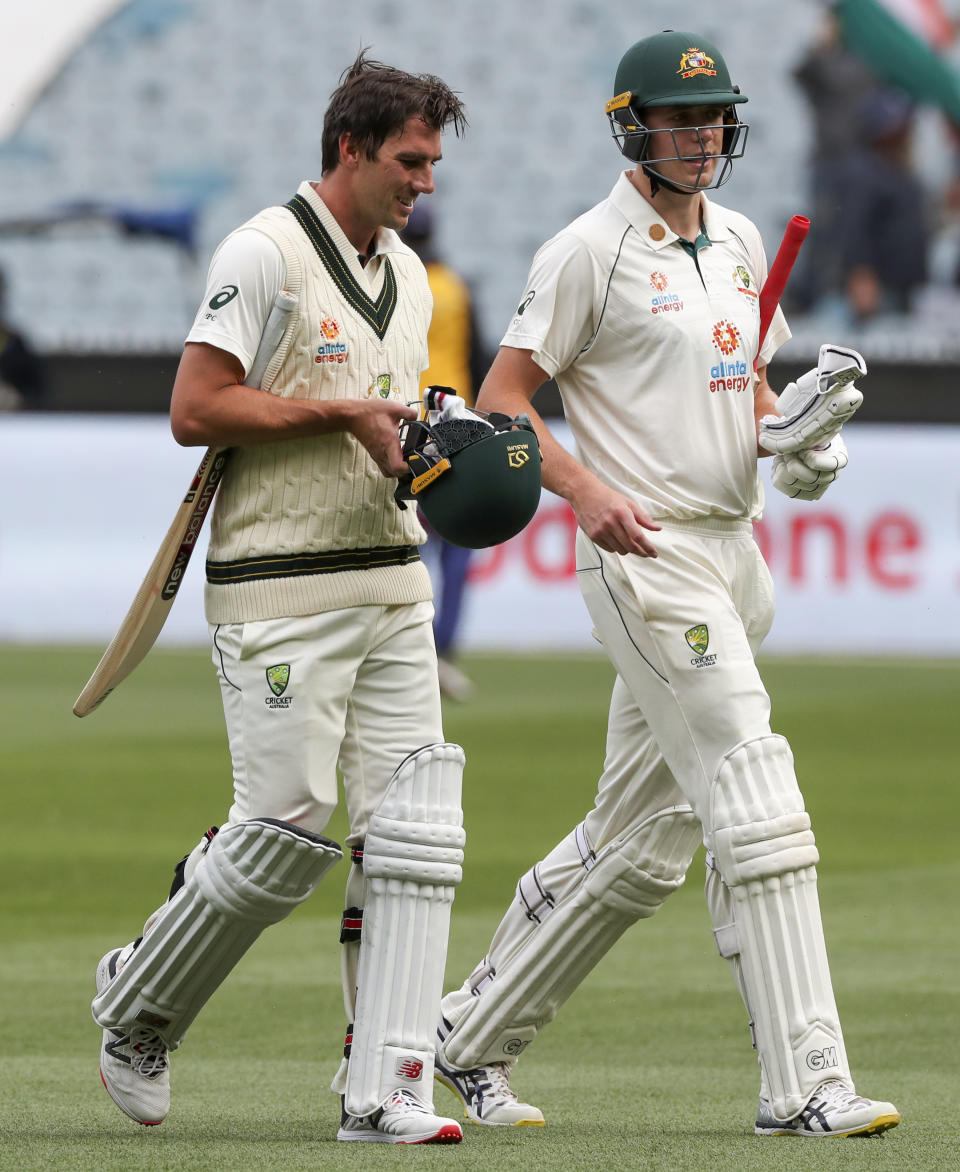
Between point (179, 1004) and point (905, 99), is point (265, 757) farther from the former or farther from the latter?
point (905, 99)

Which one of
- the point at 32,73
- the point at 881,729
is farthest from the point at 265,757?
the point at 32,73

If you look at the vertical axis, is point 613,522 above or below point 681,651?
above

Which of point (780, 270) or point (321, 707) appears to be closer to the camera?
point (321, 707)

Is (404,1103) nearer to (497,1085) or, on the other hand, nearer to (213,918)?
(213,918)

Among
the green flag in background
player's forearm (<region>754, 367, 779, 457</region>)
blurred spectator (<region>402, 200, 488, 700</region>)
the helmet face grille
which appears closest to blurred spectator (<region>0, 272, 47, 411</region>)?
blurred spectator (<region>402, 200, 488, 700</region>)

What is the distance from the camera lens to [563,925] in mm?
5152

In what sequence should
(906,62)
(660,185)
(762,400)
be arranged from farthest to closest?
(906,62) < (762,400) < (660,185)

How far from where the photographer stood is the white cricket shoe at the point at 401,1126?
4.44 metres

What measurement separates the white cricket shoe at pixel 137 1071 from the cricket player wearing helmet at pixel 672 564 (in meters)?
0.74

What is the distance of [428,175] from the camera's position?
184 inches

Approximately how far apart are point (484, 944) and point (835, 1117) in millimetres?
2794

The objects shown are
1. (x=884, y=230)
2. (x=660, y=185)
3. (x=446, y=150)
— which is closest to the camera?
(x=660, y=185)

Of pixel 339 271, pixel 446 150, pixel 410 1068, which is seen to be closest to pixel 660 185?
pixel 339 271

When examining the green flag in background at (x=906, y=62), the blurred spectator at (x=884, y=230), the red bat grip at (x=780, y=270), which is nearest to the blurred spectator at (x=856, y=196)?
the blurred spectator at (x=884, y=230)
